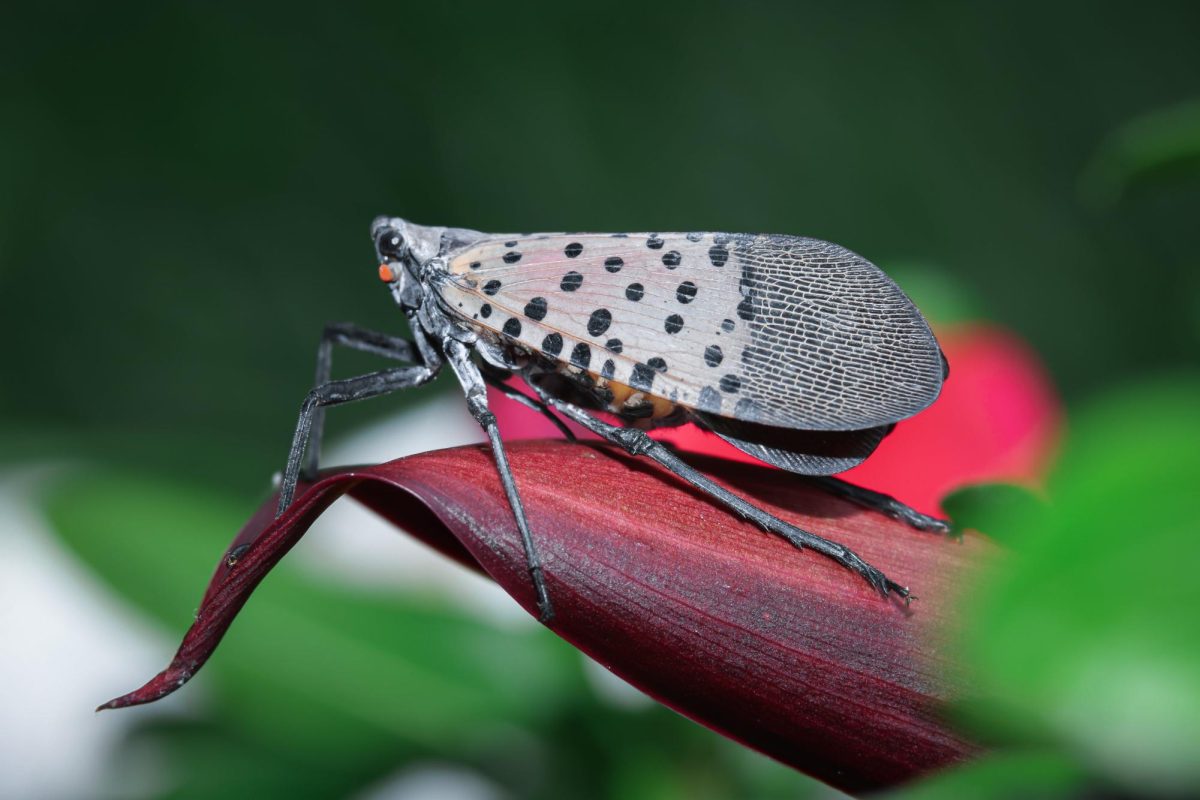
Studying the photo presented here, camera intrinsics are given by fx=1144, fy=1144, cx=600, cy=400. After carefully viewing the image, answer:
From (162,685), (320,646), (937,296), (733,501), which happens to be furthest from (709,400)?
(320,646)

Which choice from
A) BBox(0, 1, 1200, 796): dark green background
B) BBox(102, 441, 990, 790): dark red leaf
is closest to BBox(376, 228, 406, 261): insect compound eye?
BBox(102, 441, 990, 790): dark red leaf

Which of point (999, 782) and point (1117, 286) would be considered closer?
point (999, 782)

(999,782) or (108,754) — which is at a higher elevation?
(999,782)

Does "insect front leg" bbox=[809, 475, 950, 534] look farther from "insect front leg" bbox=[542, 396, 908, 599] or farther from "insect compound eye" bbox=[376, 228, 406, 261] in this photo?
"insect compound eye" bbox=[376, 228, 406, 261]

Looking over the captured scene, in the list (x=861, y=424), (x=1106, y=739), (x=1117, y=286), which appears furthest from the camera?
(x=1117, y=286)

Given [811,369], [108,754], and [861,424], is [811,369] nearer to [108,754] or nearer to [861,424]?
[861,424]

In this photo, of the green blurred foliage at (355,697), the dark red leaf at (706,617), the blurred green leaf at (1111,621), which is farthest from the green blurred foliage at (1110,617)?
the green blurred foliage at (355,697)

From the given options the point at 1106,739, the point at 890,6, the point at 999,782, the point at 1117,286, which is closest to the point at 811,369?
the point at 999,782
